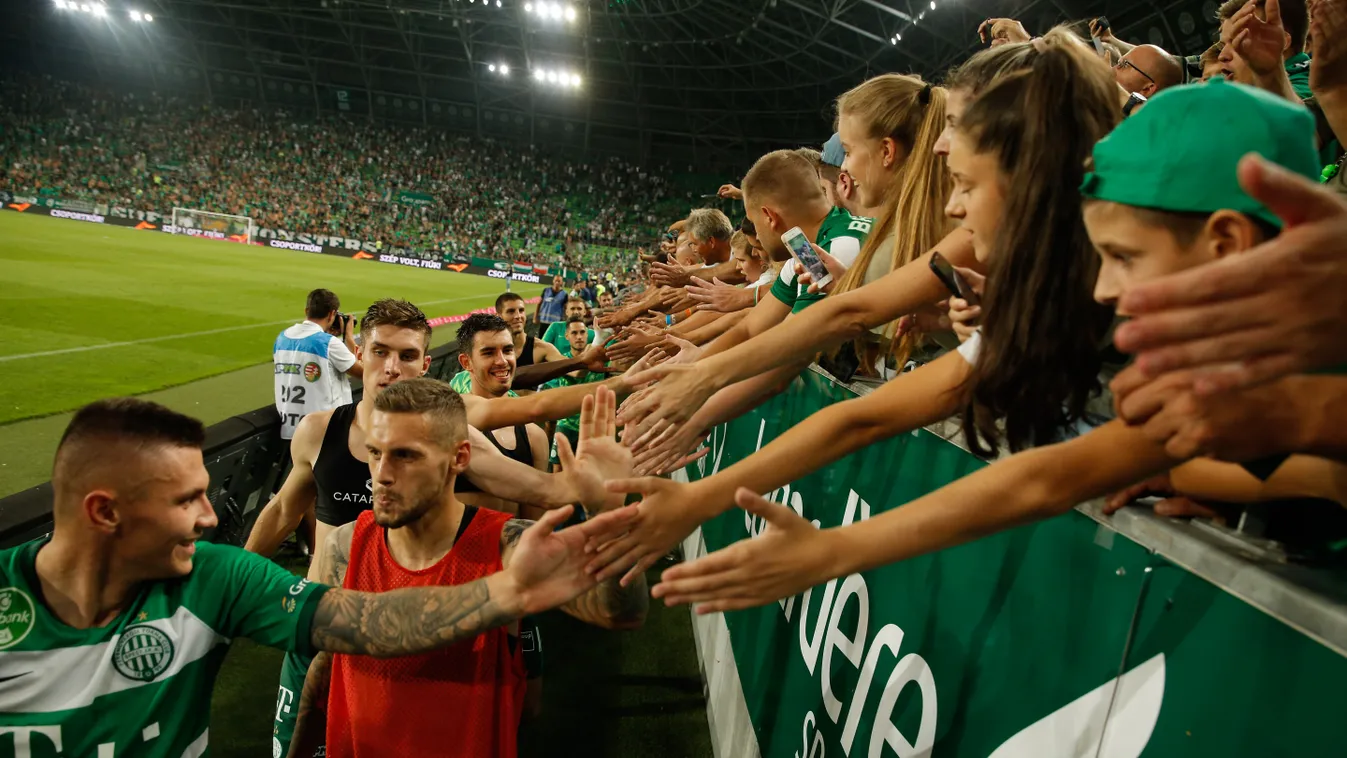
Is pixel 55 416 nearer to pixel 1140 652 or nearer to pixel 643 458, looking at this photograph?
pixel 643 458

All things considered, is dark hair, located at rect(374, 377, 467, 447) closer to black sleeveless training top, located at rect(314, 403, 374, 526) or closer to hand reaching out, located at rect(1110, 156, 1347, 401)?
black sleeveless training top, located at rect(314, 403, 374, 526)

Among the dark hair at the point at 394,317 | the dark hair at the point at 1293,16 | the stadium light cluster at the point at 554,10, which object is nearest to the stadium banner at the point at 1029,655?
the dark hair at the point at 1293,16

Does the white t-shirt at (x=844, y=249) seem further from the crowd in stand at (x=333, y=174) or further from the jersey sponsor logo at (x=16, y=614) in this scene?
the crowd in stand at (x=333, y=174)

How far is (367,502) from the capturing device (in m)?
4.18

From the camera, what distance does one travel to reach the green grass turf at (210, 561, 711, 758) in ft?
14.8

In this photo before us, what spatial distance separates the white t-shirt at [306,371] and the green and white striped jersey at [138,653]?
5259 mm

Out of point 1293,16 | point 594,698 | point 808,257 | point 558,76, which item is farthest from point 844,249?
point 558,76

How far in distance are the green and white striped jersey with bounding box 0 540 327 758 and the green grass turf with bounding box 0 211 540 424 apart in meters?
8.68

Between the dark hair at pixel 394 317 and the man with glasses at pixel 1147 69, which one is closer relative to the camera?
the man with glasses at pixel 1147 69

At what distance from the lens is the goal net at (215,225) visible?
132ft

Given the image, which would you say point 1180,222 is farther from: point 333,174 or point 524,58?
point 333,174

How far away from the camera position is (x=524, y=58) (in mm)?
50406

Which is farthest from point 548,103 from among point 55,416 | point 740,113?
point 55,416

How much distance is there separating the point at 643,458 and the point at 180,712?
5.40ft
